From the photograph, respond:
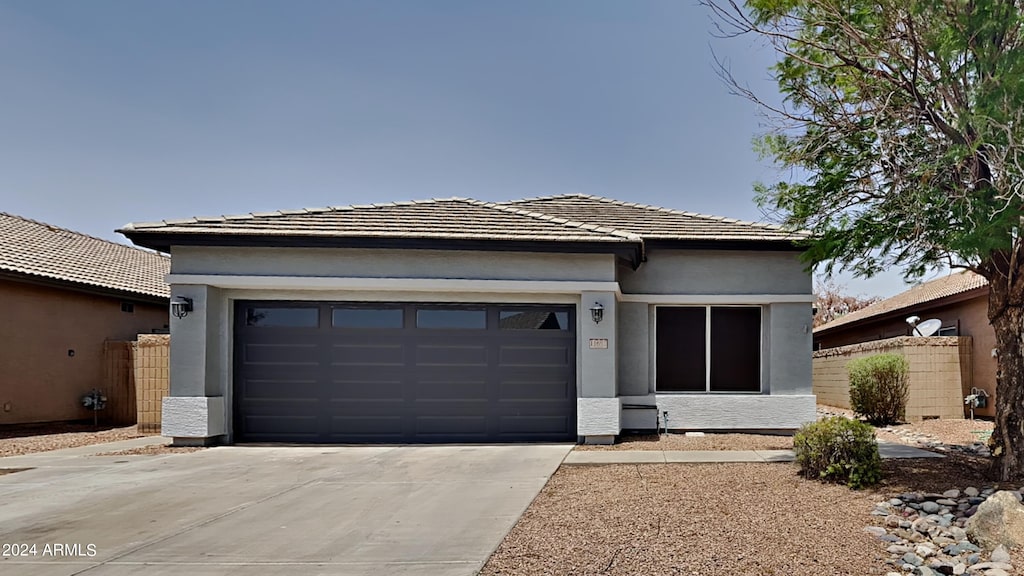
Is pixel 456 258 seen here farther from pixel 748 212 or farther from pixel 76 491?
pixel 76 491

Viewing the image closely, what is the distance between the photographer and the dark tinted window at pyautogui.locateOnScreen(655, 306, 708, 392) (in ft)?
39.3

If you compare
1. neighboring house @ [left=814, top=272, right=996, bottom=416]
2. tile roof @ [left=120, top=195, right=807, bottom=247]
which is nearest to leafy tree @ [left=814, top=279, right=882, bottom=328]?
neighboring house @ [left=814, top=272, right=996, bottom=416]

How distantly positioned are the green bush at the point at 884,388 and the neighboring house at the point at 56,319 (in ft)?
57.8

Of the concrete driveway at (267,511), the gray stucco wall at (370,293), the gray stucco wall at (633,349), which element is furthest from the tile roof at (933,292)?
the concrete driveway at (267,511)

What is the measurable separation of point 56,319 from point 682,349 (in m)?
13.8

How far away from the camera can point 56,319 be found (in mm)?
14156

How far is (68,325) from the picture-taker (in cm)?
1440

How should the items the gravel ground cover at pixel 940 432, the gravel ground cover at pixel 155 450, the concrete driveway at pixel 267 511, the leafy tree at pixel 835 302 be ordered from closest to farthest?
the concrete driveway at pixel 267 511
the gravel ground cover at pixel 155 450
the gravel ground cover at pixel 940 432
the leafy tree at pixel 835 302

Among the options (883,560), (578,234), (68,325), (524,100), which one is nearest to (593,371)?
(578,234)

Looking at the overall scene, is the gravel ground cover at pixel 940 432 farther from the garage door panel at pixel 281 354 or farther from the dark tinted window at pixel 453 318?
the garage door panel at pixel 281 354

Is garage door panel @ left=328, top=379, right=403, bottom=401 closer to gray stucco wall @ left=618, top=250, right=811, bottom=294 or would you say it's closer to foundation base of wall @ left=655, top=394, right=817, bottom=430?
gray stucco wall @ left=618, top=250, right=811, bottom=294

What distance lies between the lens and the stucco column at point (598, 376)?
1051cm

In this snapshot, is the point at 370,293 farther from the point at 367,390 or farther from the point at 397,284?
the point at 367,390

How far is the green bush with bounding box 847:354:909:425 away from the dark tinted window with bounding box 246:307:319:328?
11.8 metres
